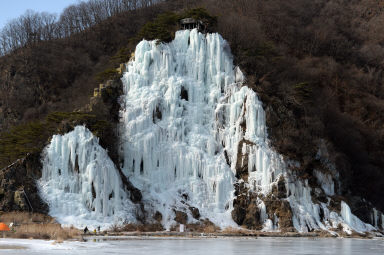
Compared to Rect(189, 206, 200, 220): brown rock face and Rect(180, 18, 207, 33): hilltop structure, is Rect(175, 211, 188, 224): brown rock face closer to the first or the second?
Rect(189, 206, 200, 220): brown rock face

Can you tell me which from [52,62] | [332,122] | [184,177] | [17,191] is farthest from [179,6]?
[17,191]

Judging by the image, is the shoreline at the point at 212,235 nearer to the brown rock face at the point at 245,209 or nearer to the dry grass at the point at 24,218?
the brown rock face at the point at 245,209

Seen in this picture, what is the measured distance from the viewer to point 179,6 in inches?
3917

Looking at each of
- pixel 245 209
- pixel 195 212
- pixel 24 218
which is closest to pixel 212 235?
pixel 195 212

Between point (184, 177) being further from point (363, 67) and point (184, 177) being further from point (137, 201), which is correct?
point (363, 67)

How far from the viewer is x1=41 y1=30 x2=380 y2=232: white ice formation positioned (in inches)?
1868

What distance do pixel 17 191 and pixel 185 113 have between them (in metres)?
18.4

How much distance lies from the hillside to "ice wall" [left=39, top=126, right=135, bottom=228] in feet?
13.2

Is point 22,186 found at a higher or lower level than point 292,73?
lower

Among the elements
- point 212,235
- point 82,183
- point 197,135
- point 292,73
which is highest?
point 292,73

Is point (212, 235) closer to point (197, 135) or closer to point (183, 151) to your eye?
point (183, 151)

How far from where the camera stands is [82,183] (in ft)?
154

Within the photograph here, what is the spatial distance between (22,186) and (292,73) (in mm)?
36978

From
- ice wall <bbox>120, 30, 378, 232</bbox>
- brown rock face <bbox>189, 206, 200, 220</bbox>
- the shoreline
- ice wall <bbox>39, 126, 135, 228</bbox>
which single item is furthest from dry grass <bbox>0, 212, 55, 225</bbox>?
brown rock face <bbox>189, 206, 200, 220</bbox>
